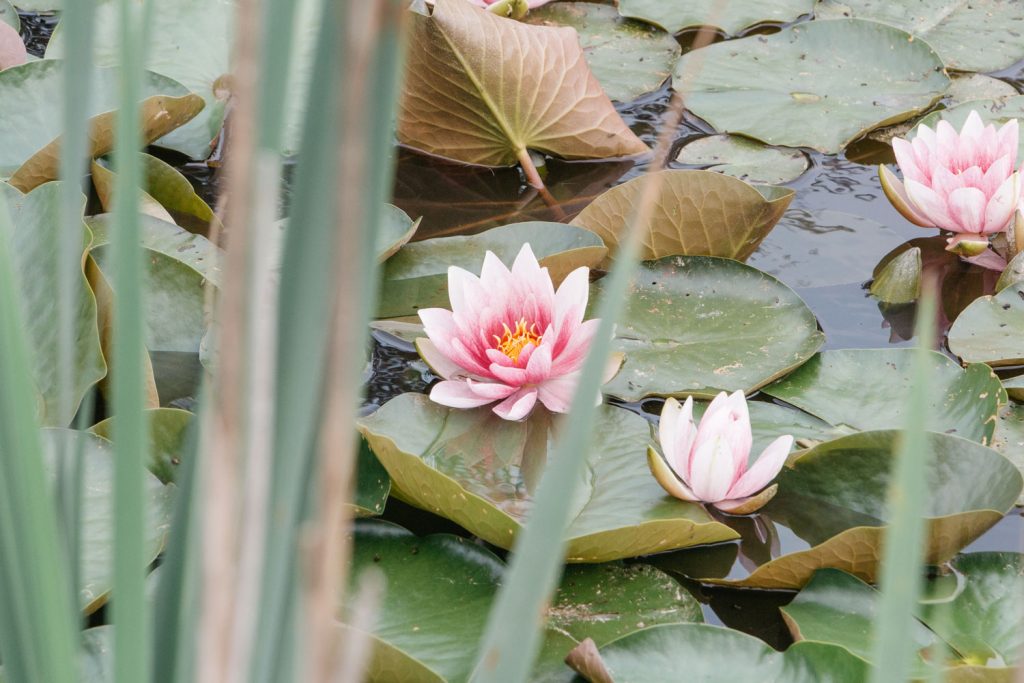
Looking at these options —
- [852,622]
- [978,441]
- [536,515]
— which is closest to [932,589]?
[852,622]

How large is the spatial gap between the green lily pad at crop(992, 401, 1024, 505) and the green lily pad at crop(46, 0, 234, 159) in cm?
135

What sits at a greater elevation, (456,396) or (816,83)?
(816,83)

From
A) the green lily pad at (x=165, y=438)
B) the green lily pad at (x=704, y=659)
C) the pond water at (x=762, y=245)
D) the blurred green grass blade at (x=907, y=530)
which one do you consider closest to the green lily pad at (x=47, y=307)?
the green lily pad at (x=165, y=438)

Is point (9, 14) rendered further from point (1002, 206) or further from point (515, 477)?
point (1002, 206)

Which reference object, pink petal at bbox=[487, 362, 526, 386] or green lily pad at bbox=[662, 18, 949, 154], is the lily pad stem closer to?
green lily pad at bbox=[662, 18, 949, 154]

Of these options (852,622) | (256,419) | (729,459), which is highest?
(256,419)

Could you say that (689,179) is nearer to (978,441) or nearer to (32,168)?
(978,441)

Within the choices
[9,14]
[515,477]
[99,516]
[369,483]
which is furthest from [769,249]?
[9,14]

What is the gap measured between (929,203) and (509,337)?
2.45 feet

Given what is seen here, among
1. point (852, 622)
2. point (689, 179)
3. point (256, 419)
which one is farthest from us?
point (689, 179)

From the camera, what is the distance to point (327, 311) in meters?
0.31

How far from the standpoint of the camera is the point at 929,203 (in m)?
1.63

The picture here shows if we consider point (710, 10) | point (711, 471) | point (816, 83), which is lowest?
point (711, 471)

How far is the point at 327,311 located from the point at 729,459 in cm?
90
